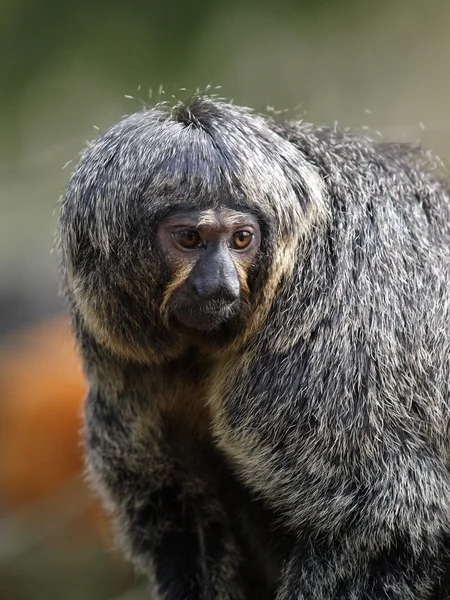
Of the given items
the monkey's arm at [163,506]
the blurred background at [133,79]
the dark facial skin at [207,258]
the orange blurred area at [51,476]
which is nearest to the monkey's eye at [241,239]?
the dark facial skin at [207,258]

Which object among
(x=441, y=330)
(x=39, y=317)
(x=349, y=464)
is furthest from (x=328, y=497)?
(x=39, y=317)

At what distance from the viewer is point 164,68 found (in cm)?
1124

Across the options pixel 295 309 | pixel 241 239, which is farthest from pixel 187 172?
pixel 295 309

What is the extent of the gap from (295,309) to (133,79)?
323 inches

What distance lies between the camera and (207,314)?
11.7 ft

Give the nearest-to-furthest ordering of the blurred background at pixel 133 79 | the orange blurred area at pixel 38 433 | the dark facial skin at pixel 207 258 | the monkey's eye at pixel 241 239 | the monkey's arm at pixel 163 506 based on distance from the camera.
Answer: the dark facial skin at pixel 207 258 < the monkey's eye at pixel 241 239 < the monkey's arm at pixel 163 506 < the orange blurred area at pixel 38 433 < the blurred background at pixel 133 79

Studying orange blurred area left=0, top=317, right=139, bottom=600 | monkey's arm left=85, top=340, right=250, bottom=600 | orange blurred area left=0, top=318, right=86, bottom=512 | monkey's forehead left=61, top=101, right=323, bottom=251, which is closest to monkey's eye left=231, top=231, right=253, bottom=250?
monkey's forehead left=61, top=101, right=323, bottom=251

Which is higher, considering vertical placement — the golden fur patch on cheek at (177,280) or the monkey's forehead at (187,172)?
the monkey's forehead at (187,172)

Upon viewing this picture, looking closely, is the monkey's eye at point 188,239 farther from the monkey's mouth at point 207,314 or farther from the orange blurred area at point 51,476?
the orange blurred area at point 51,476

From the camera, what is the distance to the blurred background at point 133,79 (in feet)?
26.6

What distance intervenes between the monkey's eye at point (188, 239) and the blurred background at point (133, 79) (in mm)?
4044

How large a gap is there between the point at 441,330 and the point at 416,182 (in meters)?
0.77

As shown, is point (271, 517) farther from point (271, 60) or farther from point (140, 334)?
point (271, 60)

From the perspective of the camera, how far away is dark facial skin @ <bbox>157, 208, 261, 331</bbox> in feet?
11.4
